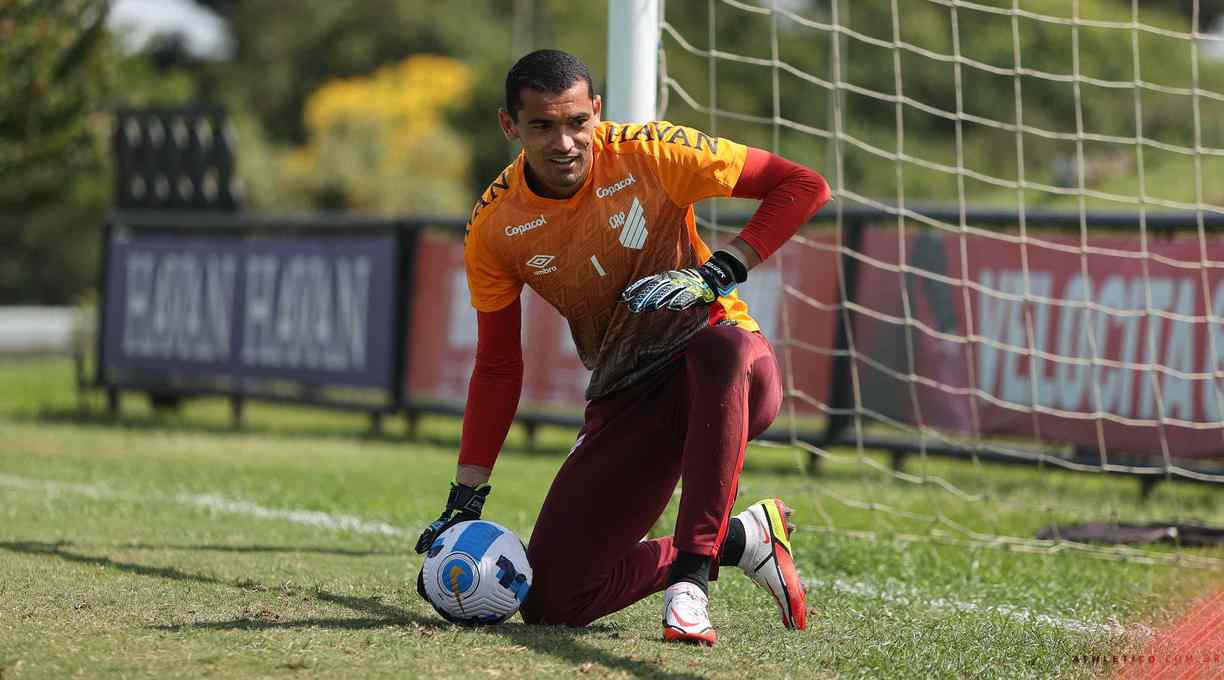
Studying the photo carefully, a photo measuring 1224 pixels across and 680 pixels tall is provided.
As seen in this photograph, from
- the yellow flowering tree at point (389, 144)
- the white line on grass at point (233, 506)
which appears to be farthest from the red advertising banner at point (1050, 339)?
the yellow flowering tree at point (389, 144)

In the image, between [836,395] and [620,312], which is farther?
[836,395]

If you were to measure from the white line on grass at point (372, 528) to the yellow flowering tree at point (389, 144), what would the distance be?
25.1 metres

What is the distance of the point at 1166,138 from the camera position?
3139cm

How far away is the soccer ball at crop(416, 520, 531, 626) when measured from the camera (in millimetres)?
4688

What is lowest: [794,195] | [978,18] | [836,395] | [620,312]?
[836,395]

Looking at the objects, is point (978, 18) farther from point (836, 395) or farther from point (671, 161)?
point (671, 161)

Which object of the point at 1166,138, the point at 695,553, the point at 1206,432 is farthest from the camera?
the point at 1166,138

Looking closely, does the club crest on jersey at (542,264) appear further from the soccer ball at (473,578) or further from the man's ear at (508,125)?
the soccer ball at (473,578)

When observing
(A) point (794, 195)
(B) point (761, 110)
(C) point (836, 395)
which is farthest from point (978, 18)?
(A) point (794, 195)

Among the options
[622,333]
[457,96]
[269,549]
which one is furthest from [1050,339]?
[457,96]

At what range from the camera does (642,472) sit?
5.04 metres

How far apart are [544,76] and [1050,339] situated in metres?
5.62

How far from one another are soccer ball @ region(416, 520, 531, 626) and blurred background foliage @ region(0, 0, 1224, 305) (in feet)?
49.1

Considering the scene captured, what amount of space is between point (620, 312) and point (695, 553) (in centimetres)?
85
